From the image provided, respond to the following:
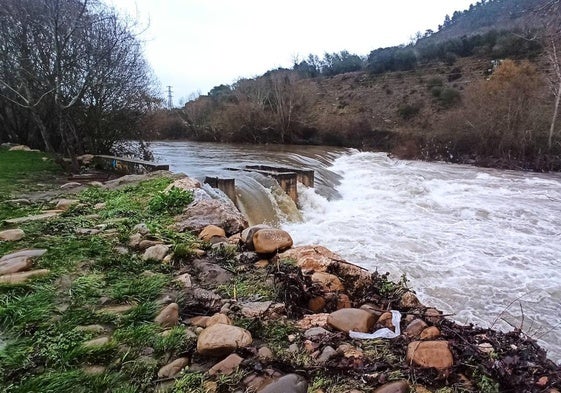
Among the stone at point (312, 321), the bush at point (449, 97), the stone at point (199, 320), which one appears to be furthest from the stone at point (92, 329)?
the bush at point (449, 97)

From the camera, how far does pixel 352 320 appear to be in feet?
7.66

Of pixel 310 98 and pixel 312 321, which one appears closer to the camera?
pixel 312 321

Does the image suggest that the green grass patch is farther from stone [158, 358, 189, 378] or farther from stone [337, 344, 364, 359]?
stone [337, 344, 364, 359]

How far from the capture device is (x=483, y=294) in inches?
185

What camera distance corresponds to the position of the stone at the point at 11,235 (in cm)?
344

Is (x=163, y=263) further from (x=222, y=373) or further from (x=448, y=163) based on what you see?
(x=448, y=163)

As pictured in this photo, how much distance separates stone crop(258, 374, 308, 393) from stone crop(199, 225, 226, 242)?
93.1 inches

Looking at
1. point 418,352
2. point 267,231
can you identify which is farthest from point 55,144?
point 418,352

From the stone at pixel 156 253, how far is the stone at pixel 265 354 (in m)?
1.66

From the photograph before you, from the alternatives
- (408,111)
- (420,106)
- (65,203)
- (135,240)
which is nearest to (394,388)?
(135,240)

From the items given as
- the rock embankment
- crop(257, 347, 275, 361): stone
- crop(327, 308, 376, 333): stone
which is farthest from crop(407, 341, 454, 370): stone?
crop(257, 347, 275, 361): stone

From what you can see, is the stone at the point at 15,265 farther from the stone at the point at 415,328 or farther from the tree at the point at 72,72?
the tree at the point at 72,72

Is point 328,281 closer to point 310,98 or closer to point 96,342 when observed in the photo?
point 96,342

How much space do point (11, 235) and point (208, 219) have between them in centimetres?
204
